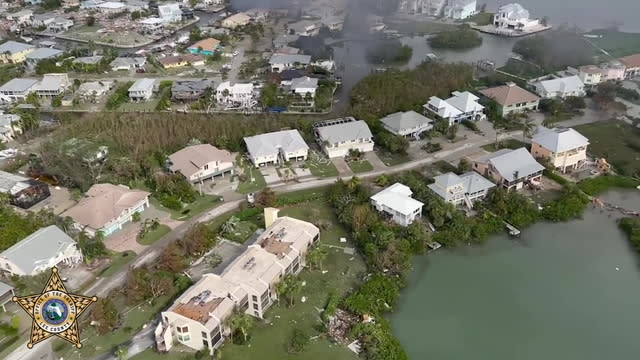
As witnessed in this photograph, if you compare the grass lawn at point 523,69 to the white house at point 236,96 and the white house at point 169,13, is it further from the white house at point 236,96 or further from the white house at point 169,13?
the white house at point 169,13

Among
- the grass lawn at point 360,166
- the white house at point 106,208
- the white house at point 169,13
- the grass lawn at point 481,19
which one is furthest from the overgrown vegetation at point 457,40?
the white house at point 106,208

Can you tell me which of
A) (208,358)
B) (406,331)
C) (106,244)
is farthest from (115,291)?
(406,331)

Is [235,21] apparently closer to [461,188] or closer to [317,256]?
[461,188]

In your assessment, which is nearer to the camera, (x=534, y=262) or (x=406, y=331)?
(x=406, y=331)

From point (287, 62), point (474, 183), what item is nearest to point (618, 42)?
point (287, 62)

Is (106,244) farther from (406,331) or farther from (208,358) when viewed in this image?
(406,331)

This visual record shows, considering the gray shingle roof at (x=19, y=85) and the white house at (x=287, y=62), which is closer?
the gray shingle roof at (x=19, y=85)
